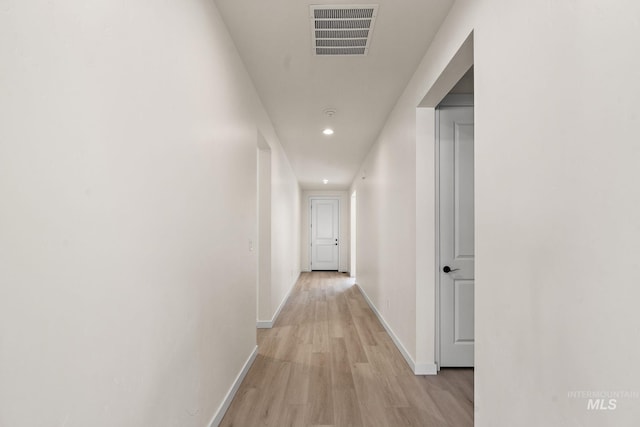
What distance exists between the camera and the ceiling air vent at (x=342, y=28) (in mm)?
1971

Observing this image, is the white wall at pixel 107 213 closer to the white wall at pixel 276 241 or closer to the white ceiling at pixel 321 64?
the white ceiling at pixel 321 64

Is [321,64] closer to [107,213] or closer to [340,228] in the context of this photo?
[107,213]

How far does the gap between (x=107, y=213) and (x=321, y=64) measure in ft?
6.94

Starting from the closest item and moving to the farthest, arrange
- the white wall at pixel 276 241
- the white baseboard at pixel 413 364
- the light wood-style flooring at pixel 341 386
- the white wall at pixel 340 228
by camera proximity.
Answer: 1. the light wood-style flooring at pixel 341 386
2. the white baseboard at pixel 413 364
3. the white wall at pixel 276 241
4. the white wall at pixel 340 228

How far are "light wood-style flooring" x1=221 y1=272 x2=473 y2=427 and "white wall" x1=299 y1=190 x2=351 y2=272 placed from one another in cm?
561

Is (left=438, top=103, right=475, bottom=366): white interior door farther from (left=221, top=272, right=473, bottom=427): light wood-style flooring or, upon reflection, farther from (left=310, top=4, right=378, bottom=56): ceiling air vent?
(left=310, top=4, right=378, bottom=56): ceiling air vent

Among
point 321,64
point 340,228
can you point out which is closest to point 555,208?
point 321,64

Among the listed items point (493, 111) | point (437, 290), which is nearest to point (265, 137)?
point (437, 290)

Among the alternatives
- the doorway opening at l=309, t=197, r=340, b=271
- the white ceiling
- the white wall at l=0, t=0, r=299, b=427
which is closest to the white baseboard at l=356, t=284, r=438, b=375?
the white wall at l=0, t=0, r=299, b=427

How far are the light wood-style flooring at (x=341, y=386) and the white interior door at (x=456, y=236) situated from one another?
0.89 ft

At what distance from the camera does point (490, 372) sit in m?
1.49

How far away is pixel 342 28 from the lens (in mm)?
2148

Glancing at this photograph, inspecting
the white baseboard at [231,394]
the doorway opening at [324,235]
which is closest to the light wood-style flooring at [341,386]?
the white baseboard at [231,394]

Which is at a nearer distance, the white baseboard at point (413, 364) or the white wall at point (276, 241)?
the white baseboard at point (413, 364)
